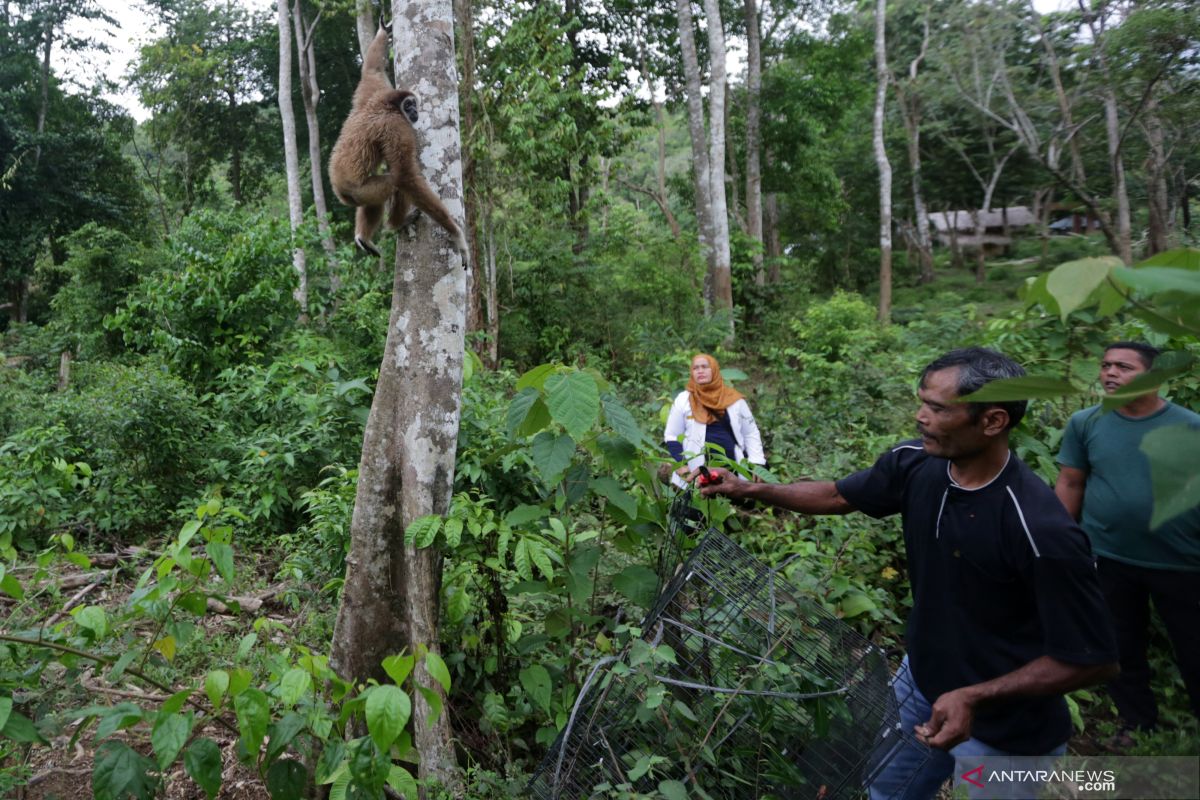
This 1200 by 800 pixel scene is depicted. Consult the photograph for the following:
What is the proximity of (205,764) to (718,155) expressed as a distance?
1225cm

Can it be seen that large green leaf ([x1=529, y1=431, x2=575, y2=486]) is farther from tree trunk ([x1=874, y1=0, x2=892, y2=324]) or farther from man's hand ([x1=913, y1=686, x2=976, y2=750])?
tree trunk ([x1=874, y1=0, x2=892, y2=324])

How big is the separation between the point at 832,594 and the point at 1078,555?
46.5 inches

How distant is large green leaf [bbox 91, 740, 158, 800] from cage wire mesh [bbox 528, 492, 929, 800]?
1023 mm

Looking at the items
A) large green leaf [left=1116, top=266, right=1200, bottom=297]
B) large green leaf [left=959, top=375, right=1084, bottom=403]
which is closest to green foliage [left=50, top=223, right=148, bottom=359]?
large green leaf [left=959, top=375, right=1084, bottom=403]

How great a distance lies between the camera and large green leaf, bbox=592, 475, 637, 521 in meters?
2.48

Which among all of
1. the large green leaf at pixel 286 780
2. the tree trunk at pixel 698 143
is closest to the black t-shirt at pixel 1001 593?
the large green leaf at pixel 286 780

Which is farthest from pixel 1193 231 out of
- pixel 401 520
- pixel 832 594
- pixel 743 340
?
pixel 401 520

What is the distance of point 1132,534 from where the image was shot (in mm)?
3266

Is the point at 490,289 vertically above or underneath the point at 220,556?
above

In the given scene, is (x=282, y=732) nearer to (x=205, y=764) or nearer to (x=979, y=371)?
(x=205, y=764)

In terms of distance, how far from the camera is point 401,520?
2908 millimetres

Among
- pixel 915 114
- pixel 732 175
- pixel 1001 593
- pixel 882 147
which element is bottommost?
pixel 1001 593

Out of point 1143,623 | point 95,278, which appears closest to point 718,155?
point 1143,623

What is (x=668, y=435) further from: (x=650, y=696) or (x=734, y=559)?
(x=650, y=696)
